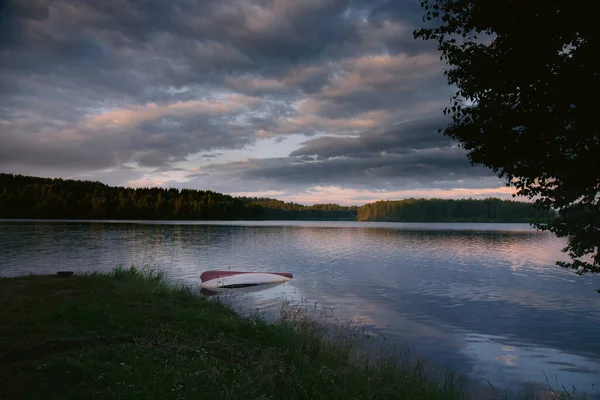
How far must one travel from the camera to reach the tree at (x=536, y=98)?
11266 millimetres

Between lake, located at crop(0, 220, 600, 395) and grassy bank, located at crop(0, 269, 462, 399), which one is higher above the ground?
grassy bank, located at crop(0, 269, 462, 399)

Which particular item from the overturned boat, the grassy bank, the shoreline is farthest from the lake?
the grassy bank

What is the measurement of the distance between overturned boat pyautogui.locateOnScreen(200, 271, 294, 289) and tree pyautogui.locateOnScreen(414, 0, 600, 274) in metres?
21.5

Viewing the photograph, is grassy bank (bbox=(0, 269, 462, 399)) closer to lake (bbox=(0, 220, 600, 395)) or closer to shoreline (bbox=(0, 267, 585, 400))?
shoreline (bbox=(0, 267, 585, 400))

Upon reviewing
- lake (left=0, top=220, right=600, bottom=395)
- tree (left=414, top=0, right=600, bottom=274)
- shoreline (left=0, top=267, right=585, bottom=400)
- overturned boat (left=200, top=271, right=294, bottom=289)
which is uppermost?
tree (left=414, top=0, right=600, bottom=274)

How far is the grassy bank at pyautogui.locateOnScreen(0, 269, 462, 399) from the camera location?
8.57 meters

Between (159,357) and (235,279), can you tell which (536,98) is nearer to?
(159,357)

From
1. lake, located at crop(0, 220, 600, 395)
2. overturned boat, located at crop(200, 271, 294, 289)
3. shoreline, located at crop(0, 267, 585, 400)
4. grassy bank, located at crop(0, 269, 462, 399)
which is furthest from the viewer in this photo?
overturned boat, located at crop(200, 271, 294, 289)

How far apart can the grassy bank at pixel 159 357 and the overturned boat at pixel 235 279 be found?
13998 millimetres

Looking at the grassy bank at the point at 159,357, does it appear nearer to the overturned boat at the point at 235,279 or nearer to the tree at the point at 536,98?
the tree at the point at 536,98

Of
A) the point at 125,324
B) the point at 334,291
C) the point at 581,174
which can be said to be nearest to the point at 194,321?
the point at 125,324

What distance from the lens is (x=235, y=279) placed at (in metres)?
32.1

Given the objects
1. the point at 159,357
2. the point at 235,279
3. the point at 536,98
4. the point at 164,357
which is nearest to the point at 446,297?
the point at 235,279

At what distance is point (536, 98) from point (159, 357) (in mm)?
13036
